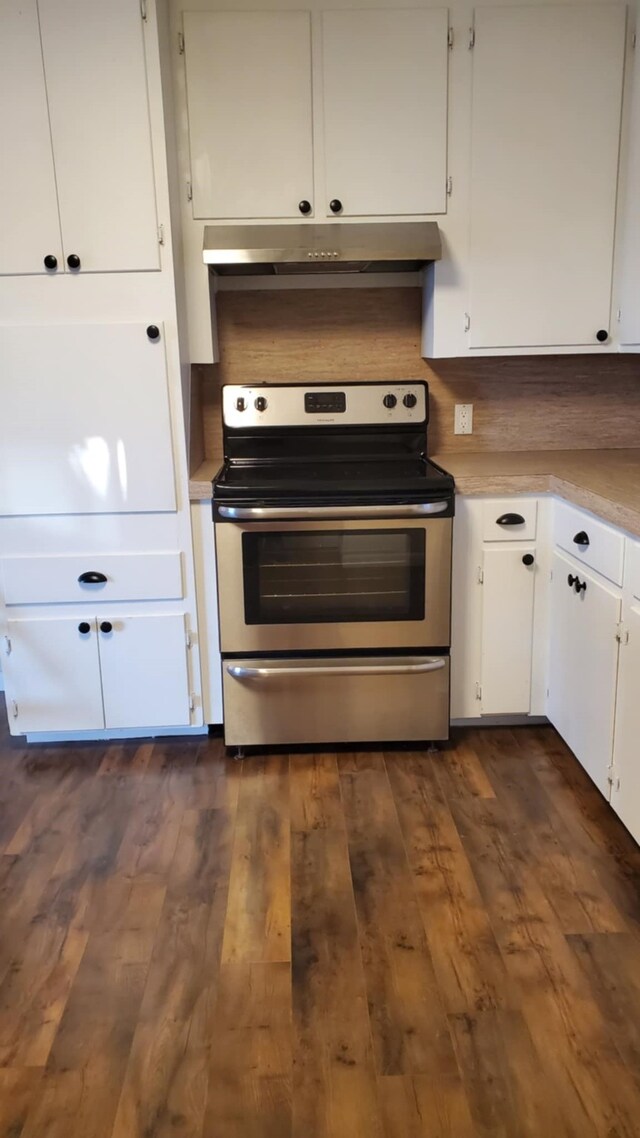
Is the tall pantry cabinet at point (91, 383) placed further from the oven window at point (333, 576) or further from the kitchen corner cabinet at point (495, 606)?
the kitchen corner cabinet at point (495, 606)

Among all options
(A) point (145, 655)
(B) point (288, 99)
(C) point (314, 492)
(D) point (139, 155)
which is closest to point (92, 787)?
(A) point (145, 655)

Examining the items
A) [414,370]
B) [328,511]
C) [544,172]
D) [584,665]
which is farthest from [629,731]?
[544,172]

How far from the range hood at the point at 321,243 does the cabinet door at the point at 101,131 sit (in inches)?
9.5

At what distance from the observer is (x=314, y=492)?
2.55 m

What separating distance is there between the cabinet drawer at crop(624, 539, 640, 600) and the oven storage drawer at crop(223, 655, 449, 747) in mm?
790

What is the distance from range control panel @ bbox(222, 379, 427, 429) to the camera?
293cm

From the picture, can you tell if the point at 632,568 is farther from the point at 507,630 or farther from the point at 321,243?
the point at 321,243

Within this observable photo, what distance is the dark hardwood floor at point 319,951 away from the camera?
57.7 inches

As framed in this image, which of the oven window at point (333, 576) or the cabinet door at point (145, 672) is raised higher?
the oven window at point (333, 576)

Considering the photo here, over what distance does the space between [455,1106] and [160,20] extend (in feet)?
9.17

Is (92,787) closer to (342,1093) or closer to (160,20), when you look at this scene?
(342,1093)

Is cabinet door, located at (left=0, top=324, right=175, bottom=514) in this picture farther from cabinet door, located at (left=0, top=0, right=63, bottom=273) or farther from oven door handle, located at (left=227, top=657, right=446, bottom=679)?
oven door handle, located at (left=227, top=657, right=446, bottom=679)

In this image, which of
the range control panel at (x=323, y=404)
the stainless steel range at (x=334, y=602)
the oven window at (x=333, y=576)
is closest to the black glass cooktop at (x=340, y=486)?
the stainless steel range at (x=334, y=602)

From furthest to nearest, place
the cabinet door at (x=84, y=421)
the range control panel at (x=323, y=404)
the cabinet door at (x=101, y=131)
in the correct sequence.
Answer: the range control panel at (x=323, y=404), the cabinet door at (x=84, y=421), the cabinet door at (x=101, y=131)
